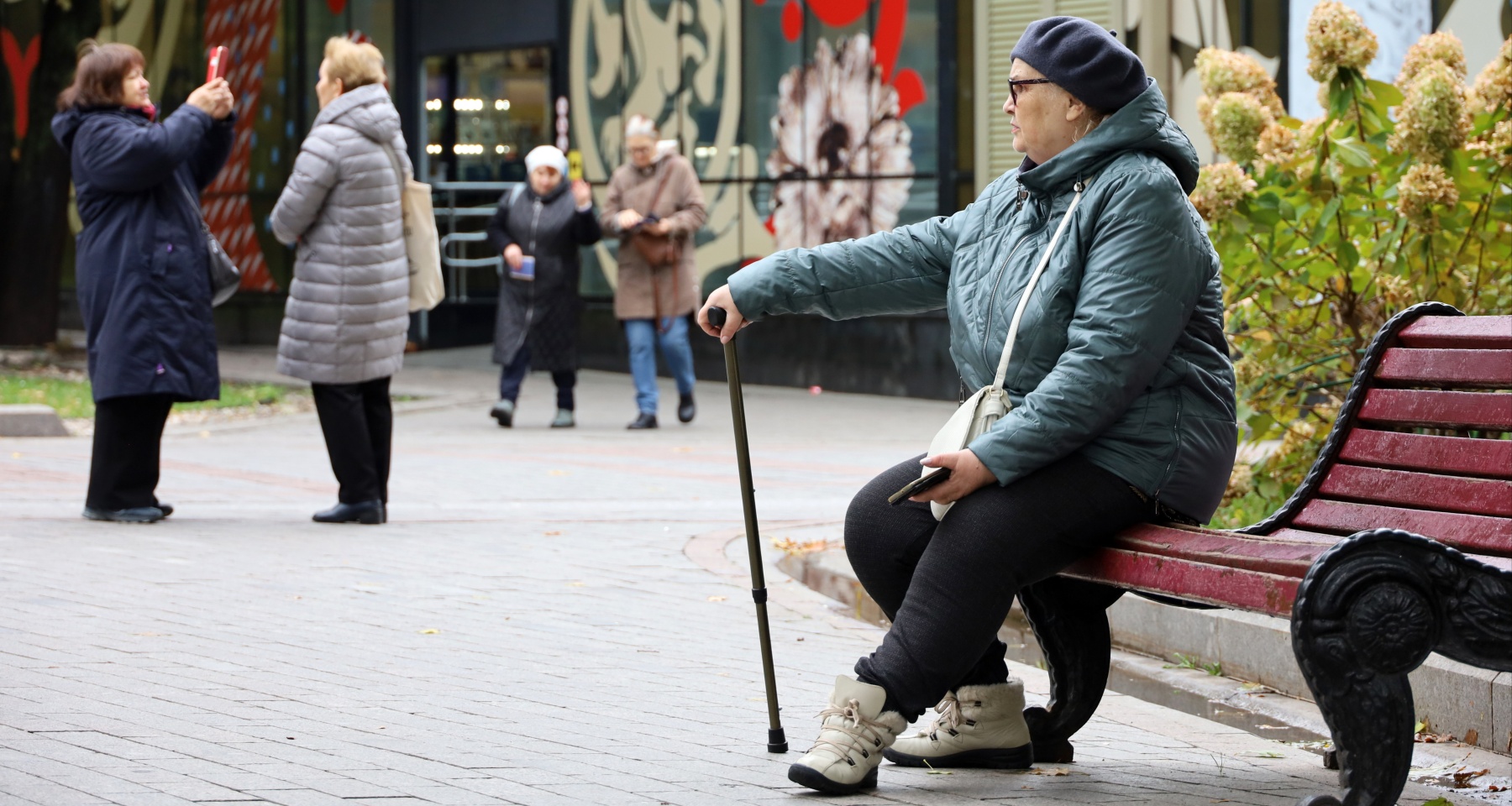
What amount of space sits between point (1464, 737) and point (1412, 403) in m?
0.98

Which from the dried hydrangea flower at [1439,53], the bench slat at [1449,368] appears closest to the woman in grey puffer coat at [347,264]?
the dried hydrangea flower at [1439,53]

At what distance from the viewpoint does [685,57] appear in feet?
51.9

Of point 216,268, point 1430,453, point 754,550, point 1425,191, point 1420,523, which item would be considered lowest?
point 754,550

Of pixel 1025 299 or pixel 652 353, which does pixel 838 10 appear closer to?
pixel 652 353

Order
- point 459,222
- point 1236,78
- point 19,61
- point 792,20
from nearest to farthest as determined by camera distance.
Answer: point 1236,78 < point 792,20 < point 459,222 < point 19,61

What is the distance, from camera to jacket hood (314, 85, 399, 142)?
7672 millimetres

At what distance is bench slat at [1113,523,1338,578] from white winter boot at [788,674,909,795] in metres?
0.57

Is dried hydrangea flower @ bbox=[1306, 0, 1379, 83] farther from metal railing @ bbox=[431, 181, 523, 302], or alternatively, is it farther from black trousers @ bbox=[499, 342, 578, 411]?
metal railing @ bbox=[431, 181, 523, 302]

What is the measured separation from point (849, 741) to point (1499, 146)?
3003 millimetres

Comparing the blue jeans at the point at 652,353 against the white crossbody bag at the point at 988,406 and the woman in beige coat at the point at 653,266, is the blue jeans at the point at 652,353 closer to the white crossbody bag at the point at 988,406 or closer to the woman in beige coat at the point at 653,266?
the woman in beige coat at the point at 653,266

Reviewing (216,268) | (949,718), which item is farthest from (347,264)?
(949,718)

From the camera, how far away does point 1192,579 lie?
3535 millimetres

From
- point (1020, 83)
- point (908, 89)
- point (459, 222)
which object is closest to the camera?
point (1020, 83)

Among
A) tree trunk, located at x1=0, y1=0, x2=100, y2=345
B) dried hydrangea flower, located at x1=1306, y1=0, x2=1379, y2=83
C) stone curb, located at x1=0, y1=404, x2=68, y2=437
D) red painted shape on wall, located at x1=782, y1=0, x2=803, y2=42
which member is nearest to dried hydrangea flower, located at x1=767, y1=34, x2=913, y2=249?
red painted shape on wall, located at x1=782, y1=0, x2=803, y2=42
